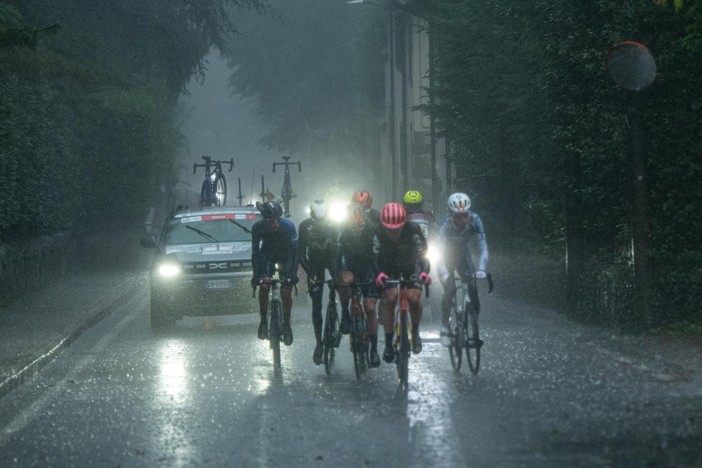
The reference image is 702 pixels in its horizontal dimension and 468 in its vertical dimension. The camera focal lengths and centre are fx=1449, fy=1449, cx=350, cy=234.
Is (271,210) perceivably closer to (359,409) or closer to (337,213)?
(337,213)

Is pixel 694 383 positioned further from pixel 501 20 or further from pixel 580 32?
pixel 501 20

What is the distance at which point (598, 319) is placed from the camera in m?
19.2

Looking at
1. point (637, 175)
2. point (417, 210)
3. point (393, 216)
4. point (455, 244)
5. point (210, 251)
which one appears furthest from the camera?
point (210, 251)

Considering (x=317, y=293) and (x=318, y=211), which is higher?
(x=318, y=211)

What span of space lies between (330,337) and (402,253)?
4.59ft

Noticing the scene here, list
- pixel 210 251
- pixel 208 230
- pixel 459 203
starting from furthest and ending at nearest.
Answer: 1. pixel 208 230
2. pixel 210 251
3. pixel 459 203

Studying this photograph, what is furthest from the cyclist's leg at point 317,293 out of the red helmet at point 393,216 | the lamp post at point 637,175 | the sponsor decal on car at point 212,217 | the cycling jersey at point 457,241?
the sponsor decal on car at point 212,217

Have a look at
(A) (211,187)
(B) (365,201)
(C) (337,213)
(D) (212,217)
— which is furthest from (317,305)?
(A) (211,187)

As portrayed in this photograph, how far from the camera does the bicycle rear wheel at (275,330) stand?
1480 cm

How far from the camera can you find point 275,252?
602 inches

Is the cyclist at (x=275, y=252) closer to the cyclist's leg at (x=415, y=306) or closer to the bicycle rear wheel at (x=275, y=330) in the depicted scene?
the bicycle rear wheel at (x=275, y=330)

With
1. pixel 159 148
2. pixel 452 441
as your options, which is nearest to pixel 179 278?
pixel 452 441

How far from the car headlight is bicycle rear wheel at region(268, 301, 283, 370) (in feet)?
16.8

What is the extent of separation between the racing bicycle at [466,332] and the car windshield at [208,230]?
23.6 ft
